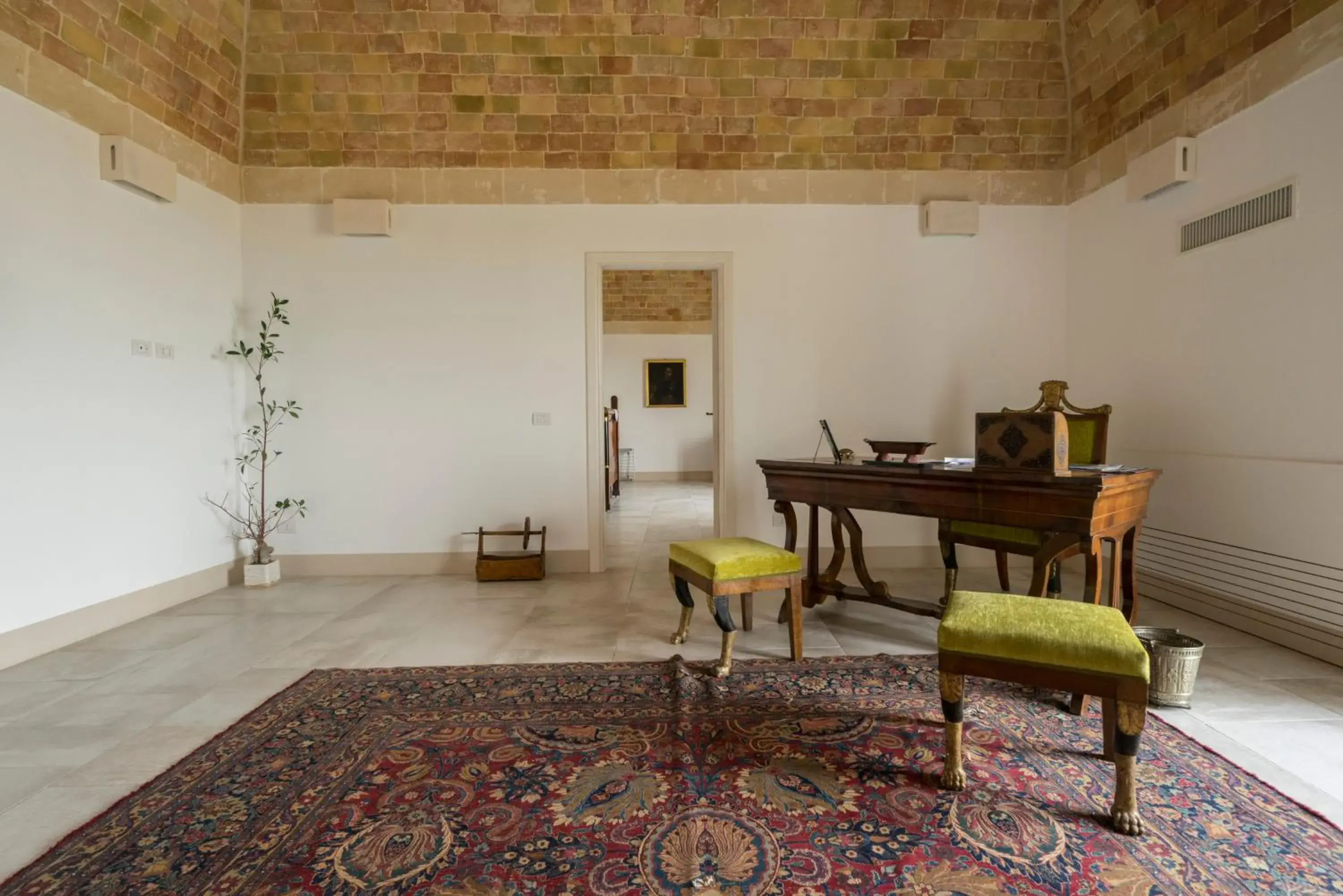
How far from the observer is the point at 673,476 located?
41.0 ft

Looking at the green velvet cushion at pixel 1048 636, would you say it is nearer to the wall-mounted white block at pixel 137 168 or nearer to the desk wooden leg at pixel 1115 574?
the desk wooden leg at pixel 1115 574

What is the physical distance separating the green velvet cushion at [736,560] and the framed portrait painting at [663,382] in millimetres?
9208

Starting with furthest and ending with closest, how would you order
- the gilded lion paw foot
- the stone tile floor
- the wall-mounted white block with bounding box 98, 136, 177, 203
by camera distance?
the wall-mounted white block with bounding box 98, 136, 177, 203 → the stone tile floor → the gilded lion paw foot

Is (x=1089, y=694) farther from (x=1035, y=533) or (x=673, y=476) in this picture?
(x=673, y=476)

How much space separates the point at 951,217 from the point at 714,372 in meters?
2.13

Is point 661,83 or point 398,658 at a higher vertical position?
point 661,83

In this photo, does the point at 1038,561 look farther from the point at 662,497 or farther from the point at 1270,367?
the point at 662,497

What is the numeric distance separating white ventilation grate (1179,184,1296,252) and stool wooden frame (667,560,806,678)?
3112 mm

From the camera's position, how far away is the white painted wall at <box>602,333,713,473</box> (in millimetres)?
12250

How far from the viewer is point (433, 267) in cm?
489

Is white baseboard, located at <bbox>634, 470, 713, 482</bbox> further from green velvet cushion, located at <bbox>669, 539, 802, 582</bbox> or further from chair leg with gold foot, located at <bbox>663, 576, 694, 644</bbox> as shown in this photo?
green velvet cushion, located at <bbox>669, 539, 802, 582</bbox>

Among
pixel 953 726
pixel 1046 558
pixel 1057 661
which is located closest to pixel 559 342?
pixel 1046 558

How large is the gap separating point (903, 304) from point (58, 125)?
17.4 ft

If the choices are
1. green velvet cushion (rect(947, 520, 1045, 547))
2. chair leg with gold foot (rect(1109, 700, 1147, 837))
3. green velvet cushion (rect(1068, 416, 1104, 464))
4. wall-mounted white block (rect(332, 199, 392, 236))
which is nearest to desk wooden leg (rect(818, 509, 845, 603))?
green velvet cushion (rect(947, 520, 1045, 547))
